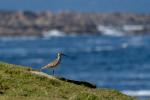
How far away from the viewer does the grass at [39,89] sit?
1875 cm

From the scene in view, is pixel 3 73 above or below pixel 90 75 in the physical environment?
below

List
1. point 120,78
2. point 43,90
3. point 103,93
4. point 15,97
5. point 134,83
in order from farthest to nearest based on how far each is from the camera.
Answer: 1. point 120,78
2. point 134,83
3. point 103,93
4. point 43,90
5. point 15,97

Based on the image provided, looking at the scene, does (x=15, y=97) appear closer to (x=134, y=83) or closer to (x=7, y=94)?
(x=7, y=94)

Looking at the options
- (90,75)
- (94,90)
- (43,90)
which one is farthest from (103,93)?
(90,75)

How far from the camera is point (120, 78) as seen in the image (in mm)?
58156

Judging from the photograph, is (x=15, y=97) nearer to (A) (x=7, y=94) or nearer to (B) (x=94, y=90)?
(A) (x=7, y=94)

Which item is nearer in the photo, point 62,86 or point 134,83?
point 62,86

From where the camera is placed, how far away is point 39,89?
19516mm

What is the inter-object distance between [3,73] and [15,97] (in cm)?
222

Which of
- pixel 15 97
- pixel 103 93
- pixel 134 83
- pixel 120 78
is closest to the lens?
pixel 15 97

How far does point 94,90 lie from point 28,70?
1.79 metres

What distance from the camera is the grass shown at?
61.5 feet

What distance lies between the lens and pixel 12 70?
20.8m

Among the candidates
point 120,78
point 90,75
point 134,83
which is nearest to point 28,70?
point 134,83
